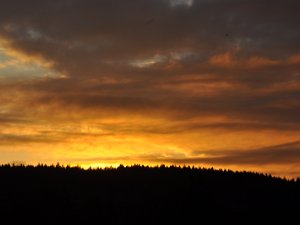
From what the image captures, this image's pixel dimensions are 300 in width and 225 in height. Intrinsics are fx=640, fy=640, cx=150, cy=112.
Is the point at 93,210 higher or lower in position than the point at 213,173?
lower

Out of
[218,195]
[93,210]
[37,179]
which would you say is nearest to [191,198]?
[218,195]

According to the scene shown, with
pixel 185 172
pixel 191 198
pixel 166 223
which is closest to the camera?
pixel 166 223

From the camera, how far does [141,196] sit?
33.4 meters

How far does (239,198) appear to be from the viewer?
3503 centimetres

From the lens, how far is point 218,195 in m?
34.9

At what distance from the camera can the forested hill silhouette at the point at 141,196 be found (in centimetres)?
3166

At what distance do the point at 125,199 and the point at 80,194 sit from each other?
239 cm

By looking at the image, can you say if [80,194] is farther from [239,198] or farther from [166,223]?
[239,198]

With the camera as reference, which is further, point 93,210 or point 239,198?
point 239,198

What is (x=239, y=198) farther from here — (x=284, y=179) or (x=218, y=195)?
(x=284, y=179)

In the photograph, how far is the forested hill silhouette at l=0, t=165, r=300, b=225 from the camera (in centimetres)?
3166

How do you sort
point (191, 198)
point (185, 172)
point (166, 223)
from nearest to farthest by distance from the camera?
A: point (166, 223), point (191, 198), point (185, 172)

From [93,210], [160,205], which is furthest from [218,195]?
[93,210]

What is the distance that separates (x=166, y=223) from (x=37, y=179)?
7.74 m
